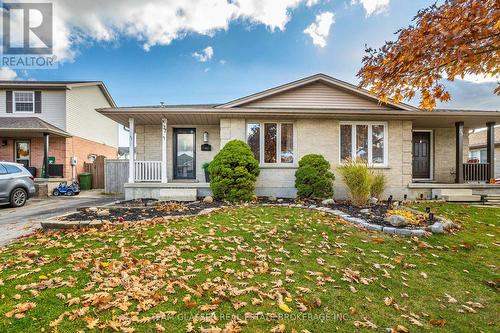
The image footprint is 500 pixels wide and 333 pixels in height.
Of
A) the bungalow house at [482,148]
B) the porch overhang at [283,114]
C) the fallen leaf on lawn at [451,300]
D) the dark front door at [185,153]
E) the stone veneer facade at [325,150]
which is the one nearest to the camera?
the fallen leaf on lawn at [451,300]

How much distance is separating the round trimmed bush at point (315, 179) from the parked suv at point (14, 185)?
1030 centimetres

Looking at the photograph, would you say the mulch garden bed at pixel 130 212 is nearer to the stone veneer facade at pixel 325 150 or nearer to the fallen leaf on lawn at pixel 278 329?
the stone veneer facade at pixel 325 150

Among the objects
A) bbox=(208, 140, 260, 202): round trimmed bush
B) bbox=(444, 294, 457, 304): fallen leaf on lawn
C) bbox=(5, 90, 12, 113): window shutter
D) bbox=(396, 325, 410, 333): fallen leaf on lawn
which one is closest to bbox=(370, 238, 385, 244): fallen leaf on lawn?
bbox=(444, 294, 457, 304): fallen leaf on lawn

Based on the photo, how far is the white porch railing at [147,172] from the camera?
398 inches

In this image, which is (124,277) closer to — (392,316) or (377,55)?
(392,316)

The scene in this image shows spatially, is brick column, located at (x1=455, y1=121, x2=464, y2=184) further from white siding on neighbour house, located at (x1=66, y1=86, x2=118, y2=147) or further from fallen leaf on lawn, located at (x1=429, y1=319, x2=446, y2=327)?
white siding on neighbour house, located at (x1=66, y1=86, x2=118, y2=147)

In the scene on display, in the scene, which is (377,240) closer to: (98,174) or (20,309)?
(20,309)

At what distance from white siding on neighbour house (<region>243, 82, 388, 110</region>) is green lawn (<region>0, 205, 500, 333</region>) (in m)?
6.60

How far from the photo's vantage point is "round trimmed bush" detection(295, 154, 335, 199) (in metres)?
8.68

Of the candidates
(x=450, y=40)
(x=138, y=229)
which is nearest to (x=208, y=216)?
(x=138, y=229)

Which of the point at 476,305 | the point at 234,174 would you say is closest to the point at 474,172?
the point at 234,174

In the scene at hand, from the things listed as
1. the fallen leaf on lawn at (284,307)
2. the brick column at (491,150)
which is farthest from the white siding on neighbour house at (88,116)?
the brick column at (491,150)

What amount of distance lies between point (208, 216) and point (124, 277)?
322cm

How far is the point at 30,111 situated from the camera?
49.5 ft
